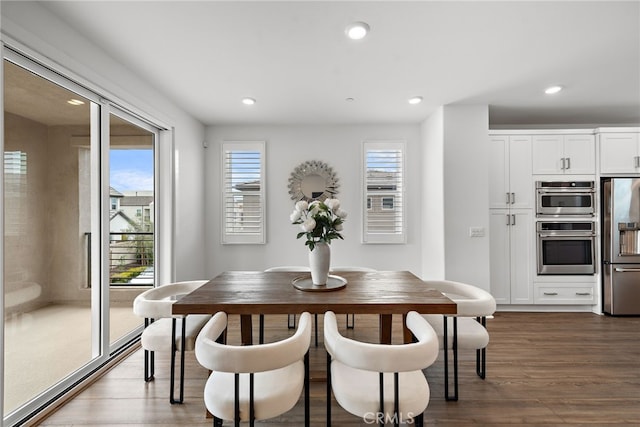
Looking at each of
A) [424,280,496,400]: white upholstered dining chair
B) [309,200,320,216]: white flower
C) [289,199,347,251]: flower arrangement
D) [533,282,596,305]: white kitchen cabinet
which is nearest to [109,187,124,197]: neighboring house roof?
[289,199,347,251]: flower arrangement

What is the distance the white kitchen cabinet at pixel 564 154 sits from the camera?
361 cm

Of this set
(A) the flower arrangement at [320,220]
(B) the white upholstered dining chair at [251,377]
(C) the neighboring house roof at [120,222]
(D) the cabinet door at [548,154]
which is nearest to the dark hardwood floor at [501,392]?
(B) the white upholstered dining chair at [251,377]

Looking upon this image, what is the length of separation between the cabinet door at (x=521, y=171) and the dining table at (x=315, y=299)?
7.39 feet

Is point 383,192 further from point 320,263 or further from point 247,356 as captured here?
point 247,356

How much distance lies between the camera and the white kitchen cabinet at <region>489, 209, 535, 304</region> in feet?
12.0

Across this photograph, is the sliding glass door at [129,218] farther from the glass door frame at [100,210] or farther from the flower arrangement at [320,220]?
the flower arrangement at [320,220]

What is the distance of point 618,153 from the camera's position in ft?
11.7

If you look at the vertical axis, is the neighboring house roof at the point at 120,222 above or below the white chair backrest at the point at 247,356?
above

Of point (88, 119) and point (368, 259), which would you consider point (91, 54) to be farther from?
A: point (368, 259)

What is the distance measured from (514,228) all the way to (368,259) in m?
1.88

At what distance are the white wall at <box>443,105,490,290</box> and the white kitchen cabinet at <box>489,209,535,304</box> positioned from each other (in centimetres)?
25

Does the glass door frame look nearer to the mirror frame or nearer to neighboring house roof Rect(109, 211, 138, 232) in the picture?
neighboring house roof Rect(109, 211, 138, 232)

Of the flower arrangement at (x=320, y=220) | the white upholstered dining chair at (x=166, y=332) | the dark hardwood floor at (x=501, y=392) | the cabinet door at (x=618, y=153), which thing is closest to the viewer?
the dark hardwood floor at (x=501, y=392)

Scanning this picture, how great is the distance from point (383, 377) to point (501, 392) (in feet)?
4.25
